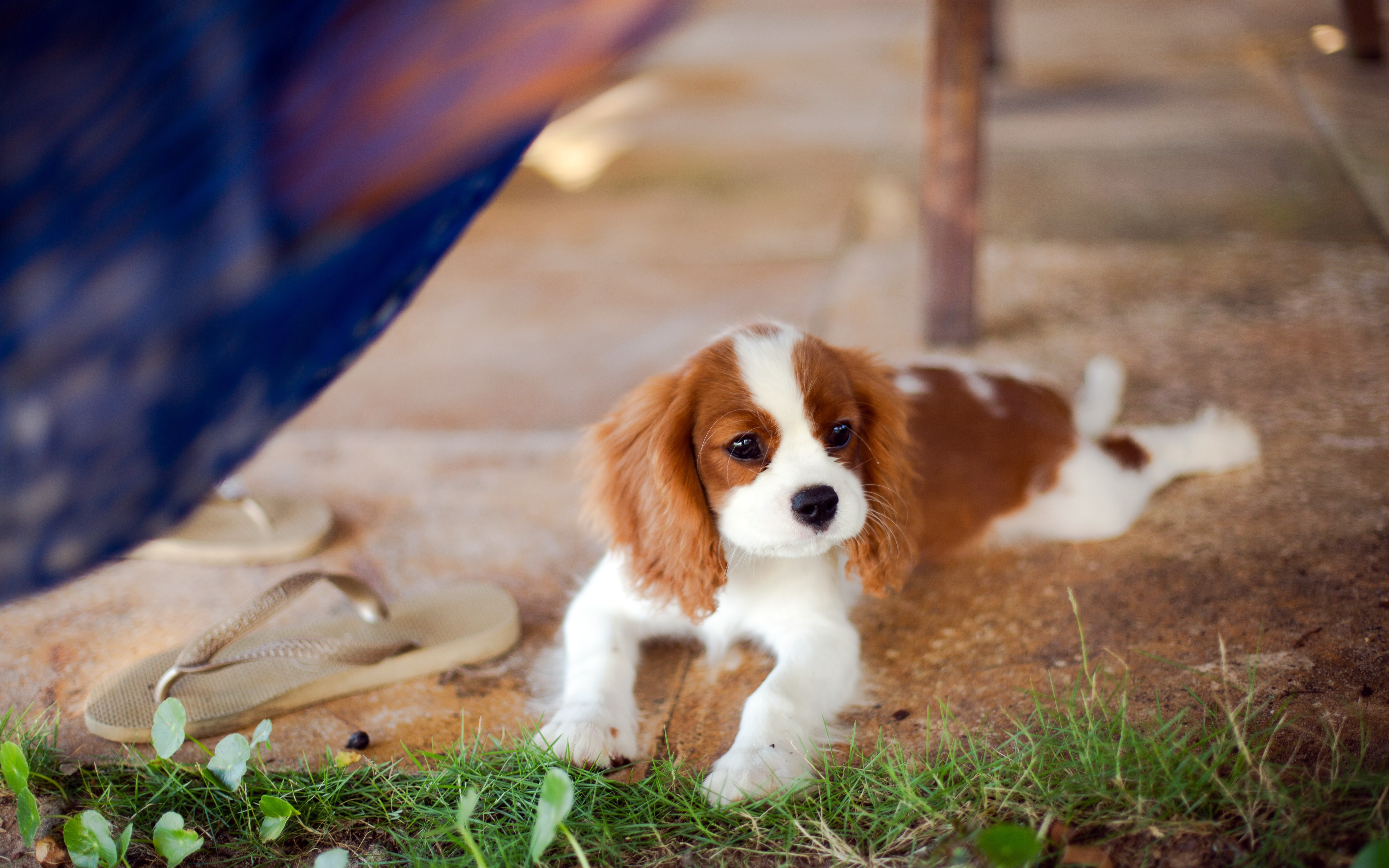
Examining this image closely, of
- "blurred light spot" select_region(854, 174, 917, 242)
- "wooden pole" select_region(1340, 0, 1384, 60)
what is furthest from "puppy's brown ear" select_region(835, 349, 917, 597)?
"wooden pole" select_region(1340, 0, 1384, 60)

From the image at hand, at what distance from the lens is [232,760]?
198 cm

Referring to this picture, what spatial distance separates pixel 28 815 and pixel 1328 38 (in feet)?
28.8

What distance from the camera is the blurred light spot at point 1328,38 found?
23.9 ft

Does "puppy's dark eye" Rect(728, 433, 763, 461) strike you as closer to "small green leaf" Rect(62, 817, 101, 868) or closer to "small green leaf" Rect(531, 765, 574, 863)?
"small green leaf" Rect(531, 765, 574, 863)

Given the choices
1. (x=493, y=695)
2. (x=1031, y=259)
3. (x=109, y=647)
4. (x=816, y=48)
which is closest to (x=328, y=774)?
(x=493, y=695)

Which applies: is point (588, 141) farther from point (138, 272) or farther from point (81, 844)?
point (81, 844)

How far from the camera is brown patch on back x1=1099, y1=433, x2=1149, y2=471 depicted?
2770 millimetres

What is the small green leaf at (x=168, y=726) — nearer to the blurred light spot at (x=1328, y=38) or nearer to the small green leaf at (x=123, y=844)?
the small green leaf at (x=123, y=844)

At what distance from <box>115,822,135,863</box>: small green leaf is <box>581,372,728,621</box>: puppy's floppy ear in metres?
0.98

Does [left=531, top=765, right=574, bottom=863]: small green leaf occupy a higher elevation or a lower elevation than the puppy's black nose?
lower

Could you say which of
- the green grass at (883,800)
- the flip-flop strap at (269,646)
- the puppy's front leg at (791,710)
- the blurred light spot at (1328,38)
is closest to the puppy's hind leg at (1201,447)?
the green grass at (883,800)

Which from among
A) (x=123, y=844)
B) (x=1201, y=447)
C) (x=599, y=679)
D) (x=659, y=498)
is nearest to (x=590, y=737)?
(x=599, y=679)

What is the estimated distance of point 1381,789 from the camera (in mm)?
1717

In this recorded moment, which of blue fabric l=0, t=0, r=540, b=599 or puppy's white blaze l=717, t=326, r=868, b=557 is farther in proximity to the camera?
puppy's white blaze l=717, t=326, r=868, b=557
